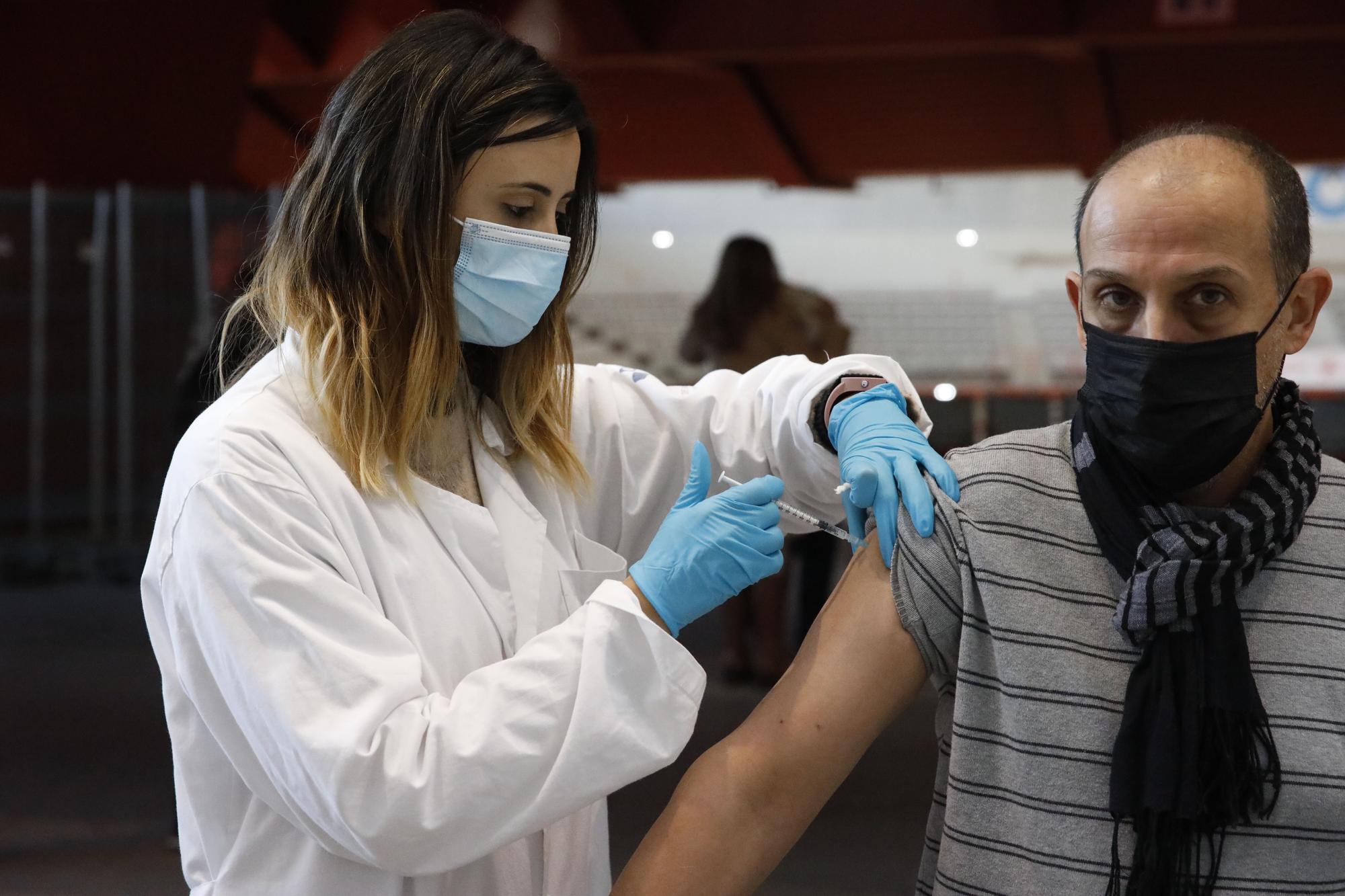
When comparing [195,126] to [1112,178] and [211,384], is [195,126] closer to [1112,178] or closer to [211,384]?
[211,384]

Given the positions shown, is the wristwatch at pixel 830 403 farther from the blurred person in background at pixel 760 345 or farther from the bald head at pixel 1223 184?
the blurred person in background at pixel 760 345

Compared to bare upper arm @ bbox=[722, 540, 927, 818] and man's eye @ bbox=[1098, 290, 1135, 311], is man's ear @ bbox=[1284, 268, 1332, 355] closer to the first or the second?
man's eye @ bbox=[1098, 290, 1135, 311]

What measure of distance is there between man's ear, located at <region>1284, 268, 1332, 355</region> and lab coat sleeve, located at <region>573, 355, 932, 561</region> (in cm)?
46

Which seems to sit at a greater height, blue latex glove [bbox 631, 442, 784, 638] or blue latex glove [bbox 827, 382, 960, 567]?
blue latex glove [bbox 827, 382, 960, 567]

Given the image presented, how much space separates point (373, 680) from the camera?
1.09 m

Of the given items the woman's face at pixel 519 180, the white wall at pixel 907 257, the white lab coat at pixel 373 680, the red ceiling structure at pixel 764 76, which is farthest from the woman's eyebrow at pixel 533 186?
the white wall at pixel 907 257

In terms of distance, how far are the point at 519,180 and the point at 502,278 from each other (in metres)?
0.11

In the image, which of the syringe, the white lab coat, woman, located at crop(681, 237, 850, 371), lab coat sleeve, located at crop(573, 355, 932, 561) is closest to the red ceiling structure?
woman, located at crop(681, 237, 850, 371)

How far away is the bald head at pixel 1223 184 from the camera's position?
113cm

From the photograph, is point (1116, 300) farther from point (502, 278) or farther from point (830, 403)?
point (502, 278)

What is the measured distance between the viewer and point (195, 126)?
690 centimetres

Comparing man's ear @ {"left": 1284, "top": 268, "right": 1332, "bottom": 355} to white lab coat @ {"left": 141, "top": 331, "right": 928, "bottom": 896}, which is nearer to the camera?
white lab coat @ {"left": 141, "top": 331, "right": 928, "bottom": 896}

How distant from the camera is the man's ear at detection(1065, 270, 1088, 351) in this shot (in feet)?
4.05

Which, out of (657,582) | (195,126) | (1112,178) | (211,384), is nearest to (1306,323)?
(1112,178)
